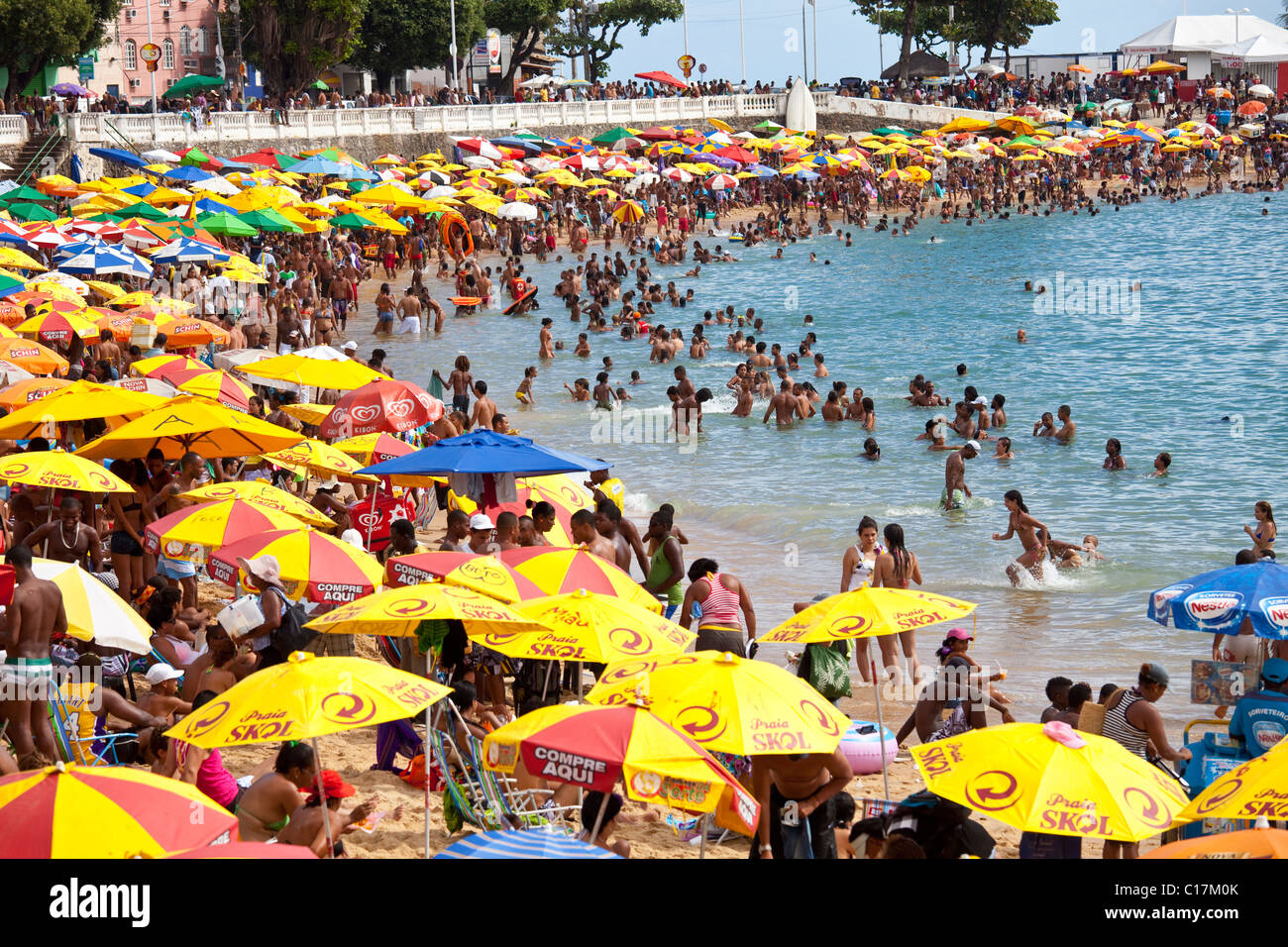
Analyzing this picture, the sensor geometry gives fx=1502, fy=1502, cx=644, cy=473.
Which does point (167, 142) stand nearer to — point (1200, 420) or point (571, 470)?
point (1200, 420)

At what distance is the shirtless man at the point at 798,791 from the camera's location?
710 centimetres

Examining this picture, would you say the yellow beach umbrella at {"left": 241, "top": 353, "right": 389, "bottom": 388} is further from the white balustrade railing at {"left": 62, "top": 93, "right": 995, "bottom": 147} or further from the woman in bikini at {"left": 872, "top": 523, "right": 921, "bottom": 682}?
the white balustrade railing at {"left": 62, "top": 93, "right": 995, "bottom": 147}

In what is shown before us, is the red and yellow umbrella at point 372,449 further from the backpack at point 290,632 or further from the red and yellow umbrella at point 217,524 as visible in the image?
the backpack at point 290,632

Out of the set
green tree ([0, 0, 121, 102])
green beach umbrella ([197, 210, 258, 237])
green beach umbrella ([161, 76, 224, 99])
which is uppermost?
green tree ([0, 0, 121, 102])

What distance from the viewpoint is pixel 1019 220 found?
52344 mm

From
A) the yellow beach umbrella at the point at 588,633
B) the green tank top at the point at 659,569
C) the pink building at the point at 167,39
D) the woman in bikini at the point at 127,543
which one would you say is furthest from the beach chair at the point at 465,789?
the pink building at the point at 167,39

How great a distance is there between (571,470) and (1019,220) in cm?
4331

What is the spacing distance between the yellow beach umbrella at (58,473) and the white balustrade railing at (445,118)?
3169 cm

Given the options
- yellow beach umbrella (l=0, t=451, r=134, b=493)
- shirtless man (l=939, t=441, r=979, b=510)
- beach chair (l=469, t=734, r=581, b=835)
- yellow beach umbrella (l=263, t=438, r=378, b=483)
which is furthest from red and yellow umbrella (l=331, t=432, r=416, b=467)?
shirtless man (l=939, t=441, r=979, b=510)

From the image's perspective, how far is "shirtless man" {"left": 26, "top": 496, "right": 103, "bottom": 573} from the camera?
11.2 m

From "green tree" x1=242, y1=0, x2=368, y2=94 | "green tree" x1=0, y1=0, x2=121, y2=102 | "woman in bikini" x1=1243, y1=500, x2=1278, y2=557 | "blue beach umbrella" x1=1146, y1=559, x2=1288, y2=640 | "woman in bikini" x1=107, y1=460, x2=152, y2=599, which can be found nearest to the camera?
"blue beach umbrella" x1=1146, y1=559, x2=1288, y2=640

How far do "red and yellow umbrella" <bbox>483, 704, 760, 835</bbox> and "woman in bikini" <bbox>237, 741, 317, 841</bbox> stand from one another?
1.36 m

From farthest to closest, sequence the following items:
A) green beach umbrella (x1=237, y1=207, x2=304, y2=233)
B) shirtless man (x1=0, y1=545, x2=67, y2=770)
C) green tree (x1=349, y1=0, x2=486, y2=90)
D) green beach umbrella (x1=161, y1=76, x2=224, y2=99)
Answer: green tree (x1=349, y1=0, x2=486, y2=90) → green beach umbrella (x1=161, y1=76, x2=224, y2=99) → green beach umbrella (x1=237, y1=207, x2=304, y2=233) → shirtless man (x1=0, y1=545, x2=67, y2=770)
